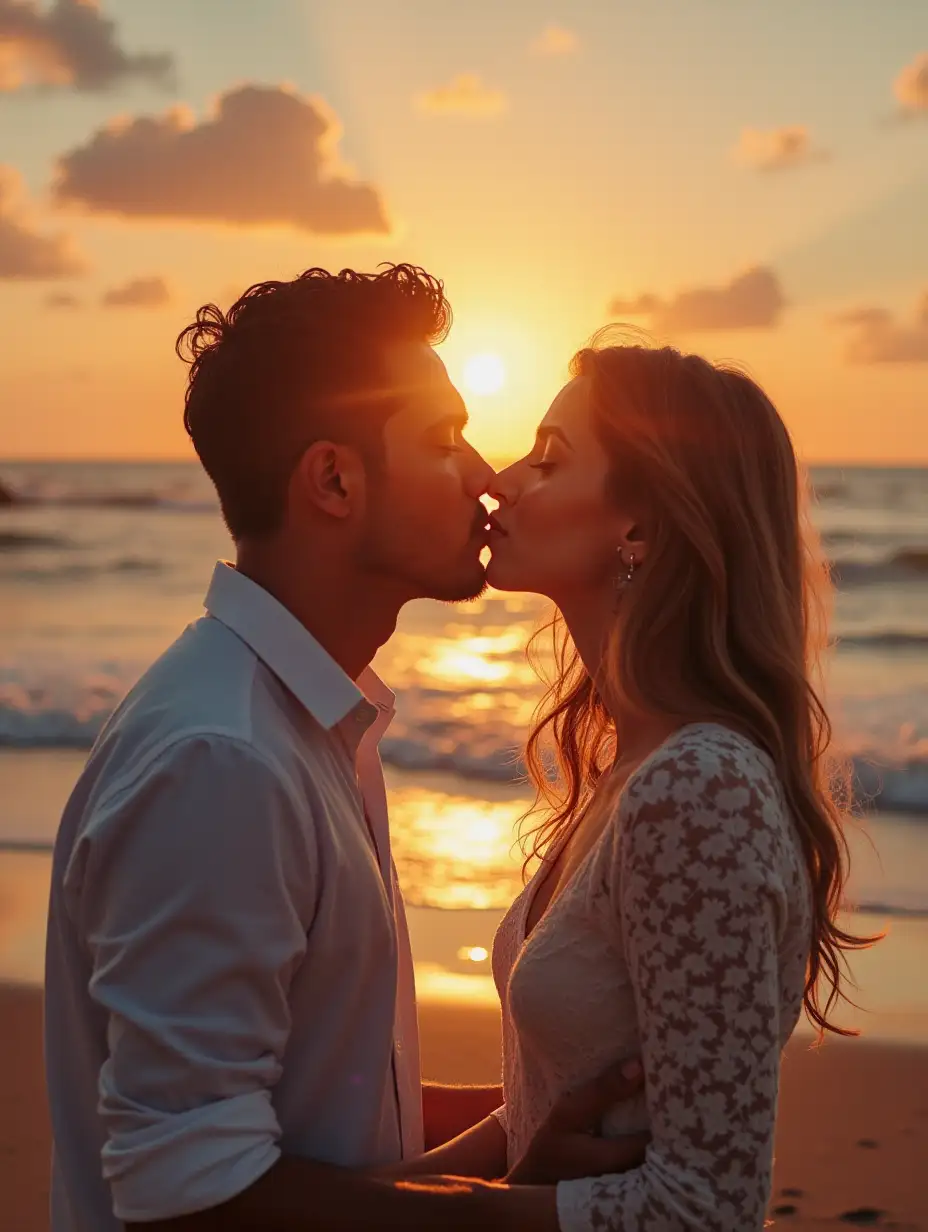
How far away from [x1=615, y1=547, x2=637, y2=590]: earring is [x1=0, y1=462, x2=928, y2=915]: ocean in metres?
1.44

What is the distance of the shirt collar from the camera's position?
8.55 feet

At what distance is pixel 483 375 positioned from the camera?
4.38 meters

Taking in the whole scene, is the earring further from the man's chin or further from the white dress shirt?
the white dress shirt

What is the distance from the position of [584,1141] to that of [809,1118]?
3741 millimetres

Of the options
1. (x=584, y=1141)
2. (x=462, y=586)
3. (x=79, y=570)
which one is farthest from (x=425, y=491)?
(x=79, y=570)

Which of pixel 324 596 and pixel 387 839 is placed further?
pixel 387 839

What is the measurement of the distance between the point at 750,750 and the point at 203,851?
106cm

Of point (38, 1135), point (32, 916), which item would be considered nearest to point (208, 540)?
point (32, 916)

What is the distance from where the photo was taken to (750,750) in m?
2.58

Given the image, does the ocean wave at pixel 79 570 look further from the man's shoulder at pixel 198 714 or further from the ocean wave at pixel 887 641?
the man's shoulder at pixel 198 714

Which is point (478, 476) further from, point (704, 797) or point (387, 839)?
point (704, 797)

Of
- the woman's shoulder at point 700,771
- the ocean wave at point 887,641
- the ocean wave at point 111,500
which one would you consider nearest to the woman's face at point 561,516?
the woman's shoulder at point 700,771

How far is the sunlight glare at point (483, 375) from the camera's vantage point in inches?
144

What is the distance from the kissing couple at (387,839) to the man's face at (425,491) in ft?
0.03
